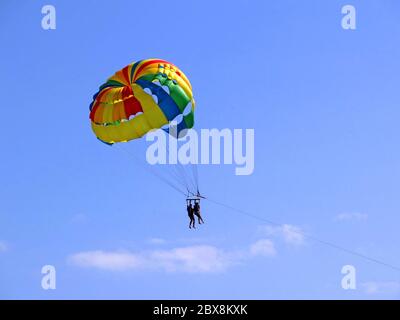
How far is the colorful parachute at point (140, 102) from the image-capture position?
41.6 meters

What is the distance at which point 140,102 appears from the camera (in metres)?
41.6

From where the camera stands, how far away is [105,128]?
139 feet

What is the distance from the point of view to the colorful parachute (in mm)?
41594
